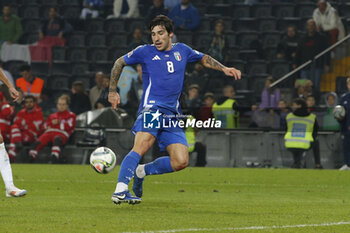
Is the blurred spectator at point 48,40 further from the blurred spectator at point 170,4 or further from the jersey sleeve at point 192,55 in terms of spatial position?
the jersey sleeve at point 192,55

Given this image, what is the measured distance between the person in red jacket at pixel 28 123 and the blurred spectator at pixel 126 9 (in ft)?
18.7

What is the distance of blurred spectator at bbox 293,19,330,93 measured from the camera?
19.8 metres

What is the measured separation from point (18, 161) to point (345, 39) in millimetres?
8312

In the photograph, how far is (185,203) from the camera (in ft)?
30.6

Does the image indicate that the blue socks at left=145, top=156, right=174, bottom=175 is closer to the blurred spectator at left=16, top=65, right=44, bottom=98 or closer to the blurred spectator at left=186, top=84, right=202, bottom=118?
the blurred spectator at left=186, top=84, right=202, bottom=118

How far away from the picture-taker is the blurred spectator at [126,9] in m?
23.2

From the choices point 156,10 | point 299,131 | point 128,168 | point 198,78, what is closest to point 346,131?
point 299,131

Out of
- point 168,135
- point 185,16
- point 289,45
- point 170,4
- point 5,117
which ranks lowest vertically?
point 5,117

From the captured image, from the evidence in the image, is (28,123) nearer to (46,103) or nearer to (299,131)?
(46,103)

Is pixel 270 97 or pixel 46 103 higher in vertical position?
pixel 270 97

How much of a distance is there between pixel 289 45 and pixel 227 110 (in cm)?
364

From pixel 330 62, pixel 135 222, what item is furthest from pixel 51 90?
pixel 135 222

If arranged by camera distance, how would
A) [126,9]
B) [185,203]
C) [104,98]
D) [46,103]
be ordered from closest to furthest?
1. [185,203]
2. [104,98]
3. [46,103]
4. [126,9]

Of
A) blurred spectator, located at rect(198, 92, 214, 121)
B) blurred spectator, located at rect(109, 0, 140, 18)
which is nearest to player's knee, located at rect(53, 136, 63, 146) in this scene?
blurred spectator, located at rect(198, 92, 214, 121)
